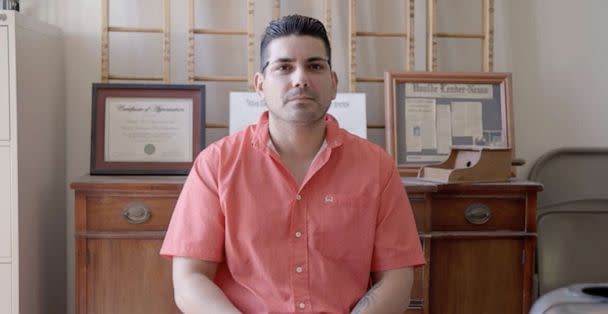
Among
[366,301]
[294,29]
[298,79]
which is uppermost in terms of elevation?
[294,29]

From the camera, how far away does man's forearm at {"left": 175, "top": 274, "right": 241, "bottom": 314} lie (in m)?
1.39

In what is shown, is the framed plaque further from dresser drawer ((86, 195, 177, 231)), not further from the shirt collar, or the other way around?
the shirt collar

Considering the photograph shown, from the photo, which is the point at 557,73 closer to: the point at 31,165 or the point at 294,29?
the point at 294,29

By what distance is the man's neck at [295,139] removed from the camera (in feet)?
5.08

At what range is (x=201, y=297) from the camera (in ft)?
4.59

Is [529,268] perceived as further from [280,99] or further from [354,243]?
[280,99]

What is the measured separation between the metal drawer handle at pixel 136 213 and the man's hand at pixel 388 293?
2.42 feet

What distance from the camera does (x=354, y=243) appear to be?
1.49m

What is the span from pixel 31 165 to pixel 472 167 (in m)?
1.32

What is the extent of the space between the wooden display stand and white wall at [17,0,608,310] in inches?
14.9

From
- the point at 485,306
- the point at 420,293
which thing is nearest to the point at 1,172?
the point at 420,293

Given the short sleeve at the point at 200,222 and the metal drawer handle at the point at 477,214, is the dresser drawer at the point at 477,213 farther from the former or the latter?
the short sleeve at the point at 200,222

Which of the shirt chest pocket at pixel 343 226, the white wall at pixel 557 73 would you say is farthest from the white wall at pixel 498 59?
the shirt chest pocket at pixel 343 226

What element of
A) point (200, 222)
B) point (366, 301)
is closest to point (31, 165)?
point (200, 222)
